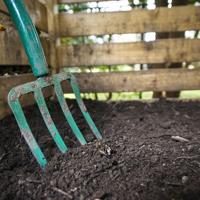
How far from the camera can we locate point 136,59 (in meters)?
2.63

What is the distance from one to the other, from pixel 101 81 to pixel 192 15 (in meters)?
0.96

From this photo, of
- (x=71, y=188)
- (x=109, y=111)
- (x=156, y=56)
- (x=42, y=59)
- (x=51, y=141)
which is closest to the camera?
(x=71, y=188)

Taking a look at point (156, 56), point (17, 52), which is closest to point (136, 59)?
point (156, 56)

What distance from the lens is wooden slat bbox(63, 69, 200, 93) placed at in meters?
2.64

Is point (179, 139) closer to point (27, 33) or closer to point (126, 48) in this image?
point (27, 33)

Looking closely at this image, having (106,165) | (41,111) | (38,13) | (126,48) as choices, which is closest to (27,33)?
(41,111)

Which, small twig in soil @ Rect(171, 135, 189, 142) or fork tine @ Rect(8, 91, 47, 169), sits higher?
fork tine @ Rect(8, 91, 47, 169)

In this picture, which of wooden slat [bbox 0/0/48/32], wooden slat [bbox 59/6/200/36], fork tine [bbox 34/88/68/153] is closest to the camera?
fork tine [bbox 34/88/68/153]

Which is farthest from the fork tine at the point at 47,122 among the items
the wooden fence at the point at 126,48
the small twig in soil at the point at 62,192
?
the wooden fence at the point at 126,48

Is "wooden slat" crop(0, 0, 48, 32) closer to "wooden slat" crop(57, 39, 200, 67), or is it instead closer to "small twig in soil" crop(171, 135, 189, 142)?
"wooden slat" crop(57, 39, 200, 67)

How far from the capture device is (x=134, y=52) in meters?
2.62

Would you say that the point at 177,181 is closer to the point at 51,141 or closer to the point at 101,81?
the point at 51,141

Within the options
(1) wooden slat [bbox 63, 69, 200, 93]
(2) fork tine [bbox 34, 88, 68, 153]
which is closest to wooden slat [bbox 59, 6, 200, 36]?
(1) wooden slat [bbox 63, 69, 200, 93]

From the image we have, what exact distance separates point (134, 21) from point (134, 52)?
0.27 meters
